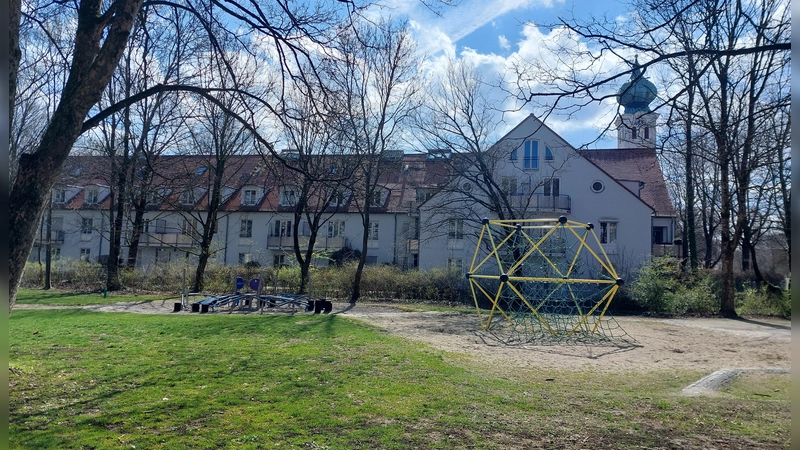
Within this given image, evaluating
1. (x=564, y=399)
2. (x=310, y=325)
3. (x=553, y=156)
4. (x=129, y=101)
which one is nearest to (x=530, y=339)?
(x=310, y=325)

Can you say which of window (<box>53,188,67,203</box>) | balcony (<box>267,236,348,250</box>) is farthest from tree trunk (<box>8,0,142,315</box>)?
balcony (<box>267,236,348,250</box>)

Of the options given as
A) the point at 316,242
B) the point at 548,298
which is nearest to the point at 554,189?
the point at 316,242

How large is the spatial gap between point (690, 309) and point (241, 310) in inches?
759

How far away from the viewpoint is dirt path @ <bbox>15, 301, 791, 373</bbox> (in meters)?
11.6

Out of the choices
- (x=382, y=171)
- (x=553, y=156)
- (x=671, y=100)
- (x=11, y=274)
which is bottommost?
(x=11, y=274)

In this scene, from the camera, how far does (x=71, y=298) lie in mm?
23641

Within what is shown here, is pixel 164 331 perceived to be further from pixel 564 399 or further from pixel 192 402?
pixel 564 399

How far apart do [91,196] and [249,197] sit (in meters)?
13.5

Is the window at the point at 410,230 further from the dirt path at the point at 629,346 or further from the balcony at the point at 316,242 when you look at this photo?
the dirt path at the point at 629,346

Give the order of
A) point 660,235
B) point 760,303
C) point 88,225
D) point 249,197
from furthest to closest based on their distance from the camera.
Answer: point 249,197
point 660,235
point 88,225
point 760,303

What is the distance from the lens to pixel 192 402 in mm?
6785

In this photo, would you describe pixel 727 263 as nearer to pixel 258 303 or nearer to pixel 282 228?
pixel 258 303

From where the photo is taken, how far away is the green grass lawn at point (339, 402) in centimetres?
565

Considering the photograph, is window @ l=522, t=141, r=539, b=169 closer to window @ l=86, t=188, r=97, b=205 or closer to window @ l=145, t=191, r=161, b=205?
window @ l=145, t=191, r=161, b=205
